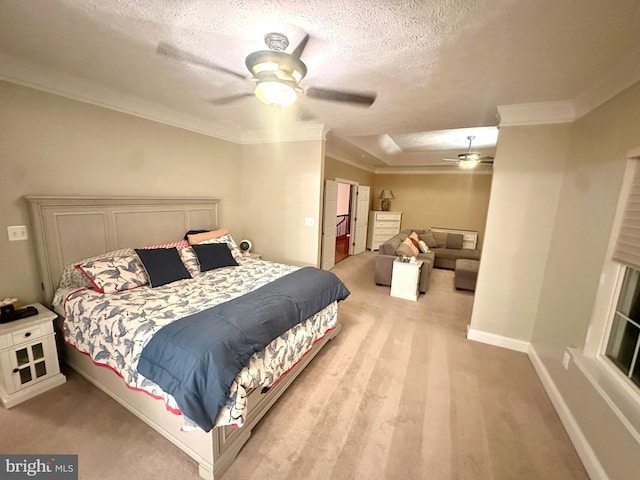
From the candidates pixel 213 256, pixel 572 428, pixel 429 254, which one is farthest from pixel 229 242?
pixel 429 254

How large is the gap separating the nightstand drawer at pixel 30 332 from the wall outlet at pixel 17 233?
726 mm

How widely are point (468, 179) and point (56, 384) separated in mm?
8158

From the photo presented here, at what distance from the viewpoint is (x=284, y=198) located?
12.5ft

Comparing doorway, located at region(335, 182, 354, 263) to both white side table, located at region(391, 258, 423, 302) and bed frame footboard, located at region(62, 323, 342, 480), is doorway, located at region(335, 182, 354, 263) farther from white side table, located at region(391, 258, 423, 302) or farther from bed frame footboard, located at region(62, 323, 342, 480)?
bed frame footboard, located at region(62, 323, 342, 480)

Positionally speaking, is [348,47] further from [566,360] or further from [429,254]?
[429,254]

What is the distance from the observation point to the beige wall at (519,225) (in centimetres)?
245

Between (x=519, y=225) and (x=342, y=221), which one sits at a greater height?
(x=519, y=225)

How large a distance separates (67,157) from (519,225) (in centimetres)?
427

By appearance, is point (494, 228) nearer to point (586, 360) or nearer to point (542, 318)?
point (542, 318)

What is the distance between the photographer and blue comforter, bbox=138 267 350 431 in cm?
131

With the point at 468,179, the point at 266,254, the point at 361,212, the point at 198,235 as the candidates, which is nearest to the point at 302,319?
the point at 198,235

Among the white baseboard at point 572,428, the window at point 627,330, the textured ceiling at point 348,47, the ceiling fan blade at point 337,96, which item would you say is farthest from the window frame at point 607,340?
the ceiling fan blade at point 337,96

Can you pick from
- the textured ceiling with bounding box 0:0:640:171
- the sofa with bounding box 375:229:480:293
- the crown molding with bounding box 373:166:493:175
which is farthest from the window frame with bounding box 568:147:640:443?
the crown molding with bounding box 373:166:493:175

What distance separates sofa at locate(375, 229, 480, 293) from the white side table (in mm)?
266
